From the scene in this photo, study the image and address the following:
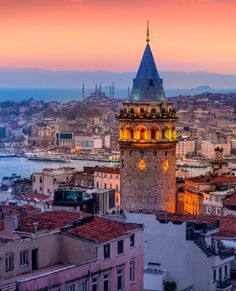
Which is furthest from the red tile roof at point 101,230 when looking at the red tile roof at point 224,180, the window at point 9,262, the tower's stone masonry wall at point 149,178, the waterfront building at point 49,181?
the waterfront building at point 49,181

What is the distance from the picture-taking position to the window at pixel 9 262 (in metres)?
7.62

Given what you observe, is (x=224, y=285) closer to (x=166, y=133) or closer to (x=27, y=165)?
(x=166, y=133)

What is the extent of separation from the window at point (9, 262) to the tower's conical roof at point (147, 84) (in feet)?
23.7

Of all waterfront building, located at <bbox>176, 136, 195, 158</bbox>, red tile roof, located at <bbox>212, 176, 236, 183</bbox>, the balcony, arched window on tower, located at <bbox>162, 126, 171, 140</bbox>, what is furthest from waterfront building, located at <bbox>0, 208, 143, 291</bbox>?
waterfront building, located at <bbox>176, 136, 195, 158</bbox>

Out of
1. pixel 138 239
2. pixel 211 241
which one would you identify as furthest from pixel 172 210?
pixel 138 239

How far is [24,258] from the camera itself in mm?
7812

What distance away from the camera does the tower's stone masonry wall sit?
48.0 feet

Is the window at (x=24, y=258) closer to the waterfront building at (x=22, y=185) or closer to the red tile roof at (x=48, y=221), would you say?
the red tile roof at (x=48, y=221)

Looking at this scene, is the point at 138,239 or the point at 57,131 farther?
the point at 57,131

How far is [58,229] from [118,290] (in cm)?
68

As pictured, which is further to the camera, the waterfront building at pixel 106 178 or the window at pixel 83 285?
the waterfront building at pixel 106 178

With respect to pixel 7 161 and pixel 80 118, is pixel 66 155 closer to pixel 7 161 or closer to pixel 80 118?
pixel 7 161

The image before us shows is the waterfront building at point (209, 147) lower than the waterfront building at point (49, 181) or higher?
lower

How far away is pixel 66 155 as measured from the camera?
79.1m
